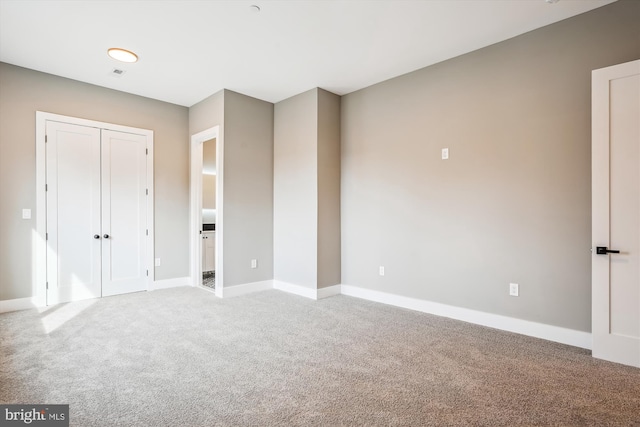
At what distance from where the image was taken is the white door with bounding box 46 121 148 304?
4219 millimetres

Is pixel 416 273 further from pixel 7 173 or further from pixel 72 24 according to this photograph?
pixel 7 173

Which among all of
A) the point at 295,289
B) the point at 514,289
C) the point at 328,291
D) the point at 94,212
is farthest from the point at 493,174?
the point at 94,212

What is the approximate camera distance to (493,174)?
3406mm

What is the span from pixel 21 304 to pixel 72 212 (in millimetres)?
1213

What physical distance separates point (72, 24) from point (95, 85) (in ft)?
5.51

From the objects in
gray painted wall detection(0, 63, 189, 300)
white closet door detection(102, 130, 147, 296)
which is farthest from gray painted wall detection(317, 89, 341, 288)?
white closet door detection(102, 130, 147, 296)

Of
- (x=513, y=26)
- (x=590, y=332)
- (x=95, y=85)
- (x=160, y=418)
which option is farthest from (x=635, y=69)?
(x=95, y=85)

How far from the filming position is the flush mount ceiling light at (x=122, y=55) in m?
3.52

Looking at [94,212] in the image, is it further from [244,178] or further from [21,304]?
[244,178]

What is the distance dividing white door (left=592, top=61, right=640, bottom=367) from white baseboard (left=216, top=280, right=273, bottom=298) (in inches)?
154

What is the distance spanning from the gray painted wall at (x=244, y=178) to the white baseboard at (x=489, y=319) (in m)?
1.66

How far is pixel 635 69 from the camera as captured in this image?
8.24 ft

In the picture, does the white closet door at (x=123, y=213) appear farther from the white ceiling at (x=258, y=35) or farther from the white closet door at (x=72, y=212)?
the white ceiling at (x=258, y=35)

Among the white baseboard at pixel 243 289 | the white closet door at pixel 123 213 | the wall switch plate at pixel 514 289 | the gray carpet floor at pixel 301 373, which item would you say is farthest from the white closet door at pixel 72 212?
the wall switch plate at pixel 514 289
